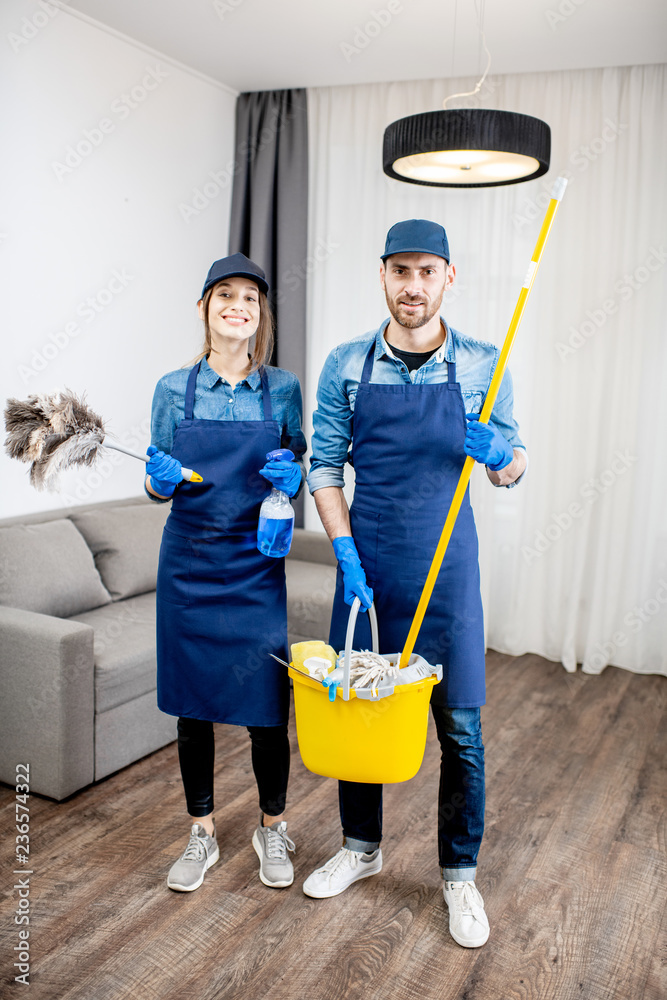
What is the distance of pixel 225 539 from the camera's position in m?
1.98

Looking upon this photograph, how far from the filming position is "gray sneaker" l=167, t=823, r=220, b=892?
205 centimetres

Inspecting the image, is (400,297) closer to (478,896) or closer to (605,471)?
(478,896)

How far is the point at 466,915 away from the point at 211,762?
73 centimetres

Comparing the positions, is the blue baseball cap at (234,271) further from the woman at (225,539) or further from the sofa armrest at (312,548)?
the sofa armrest at (312,548)

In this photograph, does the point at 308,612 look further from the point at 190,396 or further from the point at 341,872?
the point at 190,396

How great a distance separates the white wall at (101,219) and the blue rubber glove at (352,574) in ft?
5.82

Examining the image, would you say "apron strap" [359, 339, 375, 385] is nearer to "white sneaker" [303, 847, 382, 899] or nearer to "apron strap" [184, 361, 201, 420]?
"apron strap" [184, 361, 201, 420]

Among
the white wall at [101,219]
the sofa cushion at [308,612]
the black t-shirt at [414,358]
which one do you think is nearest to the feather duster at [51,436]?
the black t-shirt at [414,358]

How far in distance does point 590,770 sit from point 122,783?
5.17ft

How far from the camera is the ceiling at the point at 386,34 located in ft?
9.77

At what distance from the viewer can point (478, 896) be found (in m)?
1.97

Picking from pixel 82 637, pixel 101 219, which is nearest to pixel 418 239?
pixel 82 637

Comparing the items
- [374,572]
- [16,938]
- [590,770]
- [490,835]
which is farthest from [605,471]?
[16,938]

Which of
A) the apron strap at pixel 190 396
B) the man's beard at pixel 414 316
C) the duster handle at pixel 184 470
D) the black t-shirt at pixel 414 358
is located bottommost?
the duster handle at pixel 184 470
